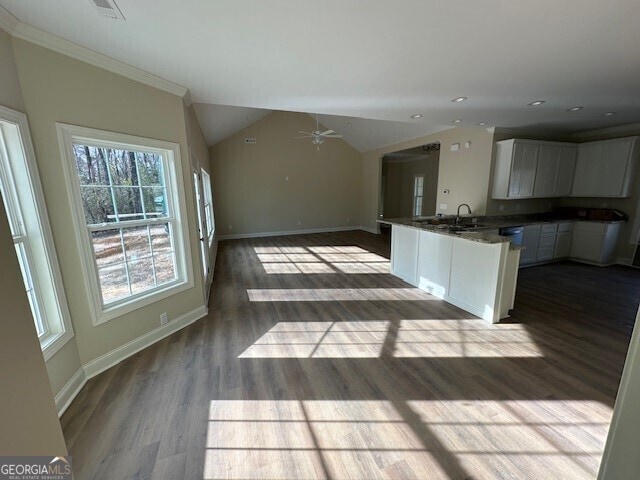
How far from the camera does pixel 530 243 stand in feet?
16.7

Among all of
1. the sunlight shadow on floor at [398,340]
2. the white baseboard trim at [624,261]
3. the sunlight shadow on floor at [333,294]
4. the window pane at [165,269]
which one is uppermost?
the window pane at [165,269]

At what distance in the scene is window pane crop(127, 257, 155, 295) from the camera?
8.70ft

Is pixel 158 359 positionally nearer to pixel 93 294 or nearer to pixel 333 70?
pixel 93 294

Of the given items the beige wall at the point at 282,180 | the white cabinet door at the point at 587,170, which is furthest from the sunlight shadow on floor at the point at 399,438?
the beige wall at the point at 282,180

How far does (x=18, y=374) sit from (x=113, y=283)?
75.7 inches

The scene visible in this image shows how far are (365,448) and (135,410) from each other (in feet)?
5.43

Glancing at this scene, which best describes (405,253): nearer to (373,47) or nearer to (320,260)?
(320,260)

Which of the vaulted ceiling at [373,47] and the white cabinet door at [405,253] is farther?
the white cabinet door at [405,253]

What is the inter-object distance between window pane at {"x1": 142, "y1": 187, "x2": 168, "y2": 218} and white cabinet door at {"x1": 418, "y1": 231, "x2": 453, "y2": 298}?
3.48 meters

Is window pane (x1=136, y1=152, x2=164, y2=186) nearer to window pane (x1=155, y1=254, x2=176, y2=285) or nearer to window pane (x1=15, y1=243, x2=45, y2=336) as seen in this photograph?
window pane (x1=155, y1=254, x2=176, y2=285)

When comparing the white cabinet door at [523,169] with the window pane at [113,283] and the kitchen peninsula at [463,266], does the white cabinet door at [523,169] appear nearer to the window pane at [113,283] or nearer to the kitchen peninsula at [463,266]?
the kitchen peninsula at [463,266]

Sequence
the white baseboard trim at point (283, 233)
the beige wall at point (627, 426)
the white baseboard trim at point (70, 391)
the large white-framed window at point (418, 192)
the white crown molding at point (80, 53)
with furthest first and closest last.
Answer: the large white-framed window at point (418, 192) < the white baseboard trim at point (283, 233) < the white baseboard trim at point (70, 391) < the white crown molding at point (80, 53) < the beige wall at point (627, 426)

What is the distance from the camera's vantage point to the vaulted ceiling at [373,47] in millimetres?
1595

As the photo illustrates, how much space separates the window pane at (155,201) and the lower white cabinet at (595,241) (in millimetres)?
7180
